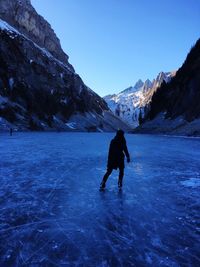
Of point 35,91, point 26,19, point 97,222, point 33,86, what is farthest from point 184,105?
point 26,19

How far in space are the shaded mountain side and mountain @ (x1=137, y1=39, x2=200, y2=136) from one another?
42242 millimetres

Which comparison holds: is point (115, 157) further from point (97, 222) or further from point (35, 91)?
point (35, 91)

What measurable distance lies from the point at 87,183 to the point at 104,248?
20.5ft

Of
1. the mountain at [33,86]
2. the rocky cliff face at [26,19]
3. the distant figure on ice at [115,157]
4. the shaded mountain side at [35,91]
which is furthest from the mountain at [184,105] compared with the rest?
the rocky cliff face at [26,19]

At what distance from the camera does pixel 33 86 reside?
131 meters

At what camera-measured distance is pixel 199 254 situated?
17.6ft

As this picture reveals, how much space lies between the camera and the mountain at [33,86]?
104 m

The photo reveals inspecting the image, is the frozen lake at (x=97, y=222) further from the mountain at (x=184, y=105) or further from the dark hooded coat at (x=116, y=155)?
the mountain at (x=184, y=105)

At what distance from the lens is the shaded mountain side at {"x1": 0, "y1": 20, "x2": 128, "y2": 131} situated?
10031 centimetres

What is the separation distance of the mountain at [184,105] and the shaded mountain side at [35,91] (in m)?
42.2

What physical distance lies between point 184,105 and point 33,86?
74.0 metres

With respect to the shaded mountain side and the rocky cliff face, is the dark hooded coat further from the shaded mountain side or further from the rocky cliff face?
the rocky cliff face

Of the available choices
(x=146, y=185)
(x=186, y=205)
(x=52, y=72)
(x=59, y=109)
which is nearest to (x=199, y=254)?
(x=186, y=205)

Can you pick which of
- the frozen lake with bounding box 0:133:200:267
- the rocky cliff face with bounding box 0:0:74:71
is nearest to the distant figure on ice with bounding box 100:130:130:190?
the frozen lake with bounding box 0:133:200:267
